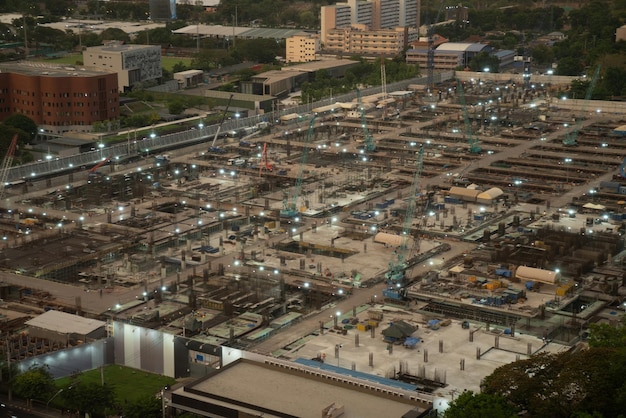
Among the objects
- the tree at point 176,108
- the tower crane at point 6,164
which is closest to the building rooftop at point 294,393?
the tower crane at point 6,164

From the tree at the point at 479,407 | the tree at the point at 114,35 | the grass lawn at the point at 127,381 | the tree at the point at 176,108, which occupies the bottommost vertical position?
the grass lawn at the point at 127,381

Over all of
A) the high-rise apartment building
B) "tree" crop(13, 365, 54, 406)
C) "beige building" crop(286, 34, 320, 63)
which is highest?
the high-rise apartment building

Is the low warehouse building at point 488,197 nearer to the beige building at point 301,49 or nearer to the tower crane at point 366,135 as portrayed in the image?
the tower crane at point 366,135

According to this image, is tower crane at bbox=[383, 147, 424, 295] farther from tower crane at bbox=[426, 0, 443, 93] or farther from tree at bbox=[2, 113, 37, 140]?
tower crane at bbox=[426, 0, 443, 93]

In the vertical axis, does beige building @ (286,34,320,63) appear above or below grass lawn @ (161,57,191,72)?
above

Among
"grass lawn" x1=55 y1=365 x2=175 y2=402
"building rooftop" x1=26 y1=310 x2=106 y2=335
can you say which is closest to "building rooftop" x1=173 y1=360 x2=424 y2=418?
"grass lawn" x1=55 y1=365 x2=175 y2=402
